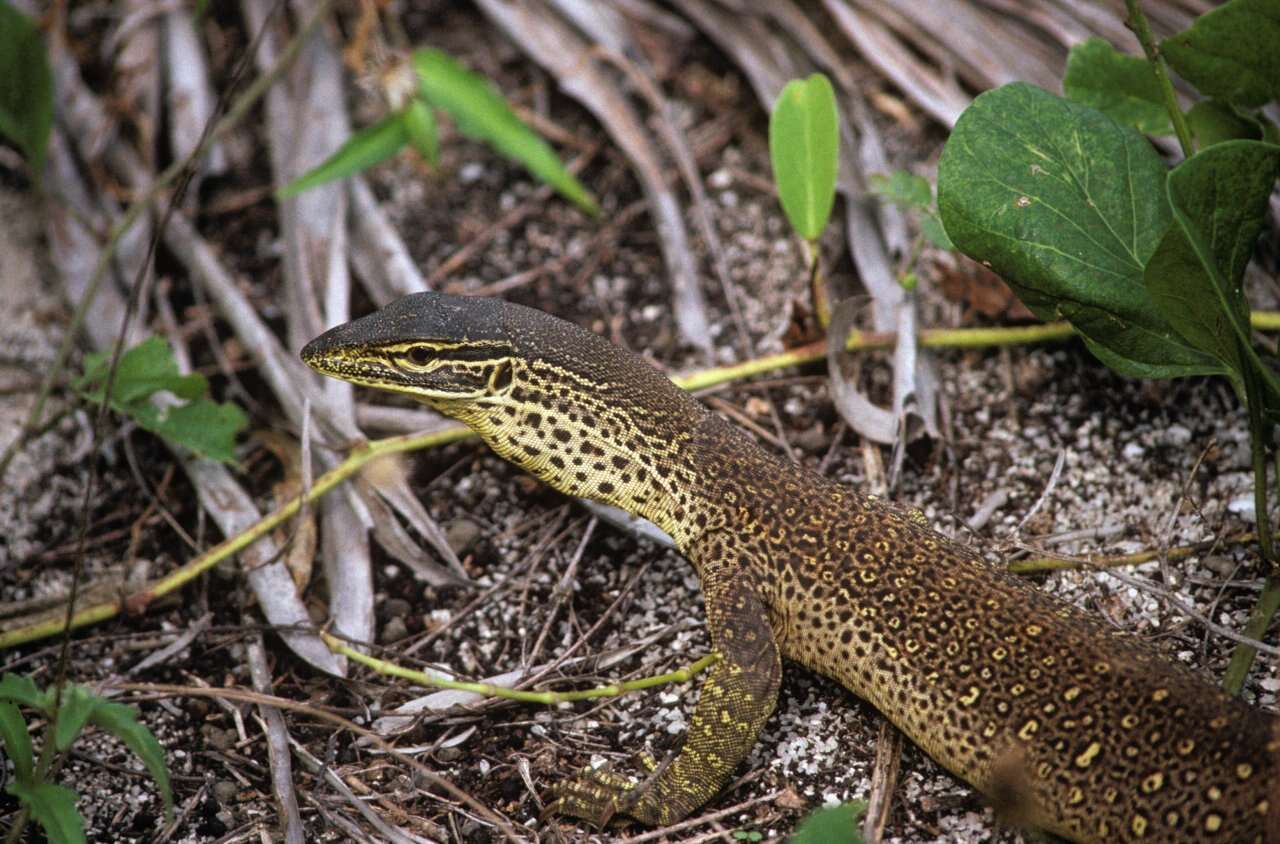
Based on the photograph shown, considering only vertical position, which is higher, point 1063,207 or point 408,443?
point 1063,207

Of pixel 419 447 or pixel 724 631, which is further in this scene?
pixel 419 447

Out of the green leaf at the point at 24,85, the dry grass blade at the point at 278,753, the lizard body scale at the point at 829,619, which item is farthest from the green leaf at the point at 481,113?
the dry grass blade at the point at 278,753

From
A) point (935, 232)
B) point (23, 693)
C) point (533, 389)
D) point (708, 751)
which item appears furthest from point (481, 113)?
point (23, 693)

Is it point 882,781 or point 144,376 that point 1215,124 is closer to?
point 882,781

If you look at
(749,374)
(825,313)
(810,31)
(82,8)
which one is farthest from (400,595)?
(82,8)

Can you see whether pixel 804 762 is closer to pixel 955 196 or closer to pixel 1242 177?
pixel 955 196

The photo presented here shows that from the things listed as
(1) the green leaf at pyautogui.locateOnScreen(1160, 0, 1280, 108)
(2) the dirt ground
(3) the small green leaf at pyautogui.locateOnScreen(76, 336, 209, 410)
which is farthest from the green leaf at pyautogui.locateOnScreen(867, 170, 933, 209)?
(3) the small green leaf at pyautogui.locateOnScreen(76, 336, 209, 410)
